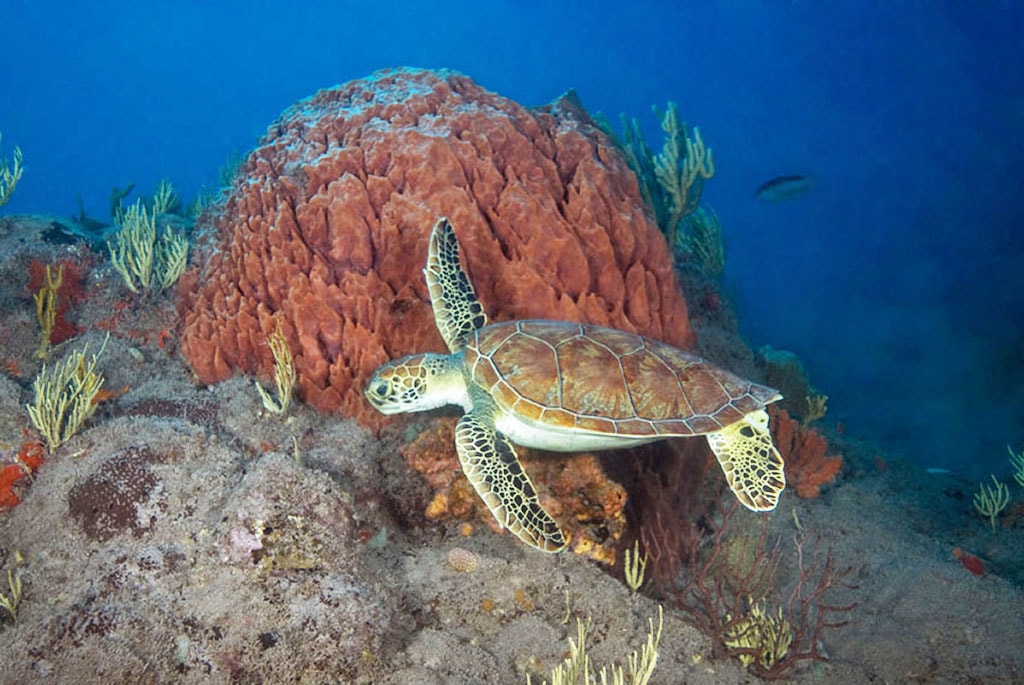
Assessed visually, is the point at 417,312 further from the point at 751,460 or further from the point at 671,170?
the point at 671,170

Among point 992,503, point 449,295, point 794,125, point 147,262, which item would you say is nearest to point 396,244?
point 449,295

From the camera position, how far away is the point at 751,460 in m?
3.52

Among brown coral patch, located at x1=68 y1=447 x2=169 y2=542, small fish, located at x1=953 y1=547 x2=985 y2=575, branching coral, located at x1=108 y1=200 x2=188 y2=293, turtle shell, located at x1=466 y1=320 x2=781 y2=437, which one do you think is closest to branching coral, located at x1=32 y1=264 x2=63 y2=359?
branching coral, located at x1=108 y1=200 x2=188 y2=293

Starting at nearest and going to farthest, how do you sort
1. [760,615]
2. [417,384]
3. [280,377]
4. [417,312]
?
[760,615], [417,384], [280,377], [417,312]

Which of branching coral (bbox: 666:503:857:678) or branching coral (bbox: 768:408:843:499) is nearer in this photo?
branching coral (bbox: 666:503:857:678)

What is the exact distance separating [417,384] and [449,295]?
2.56 feet

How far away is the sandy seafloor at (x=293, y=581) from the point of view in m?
2.32

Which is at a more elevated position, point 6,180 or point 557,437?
point 6,180

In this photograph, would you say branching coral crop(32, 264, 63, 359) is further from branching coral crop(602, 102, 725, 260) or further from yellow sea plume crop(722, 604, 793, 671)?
branching coral crop(602, 102, 725, 260)

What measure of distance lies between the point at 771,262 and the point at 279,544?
42.7 m

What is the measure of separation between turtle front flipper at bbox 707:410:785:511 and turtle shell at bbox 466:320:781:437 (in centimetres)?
12

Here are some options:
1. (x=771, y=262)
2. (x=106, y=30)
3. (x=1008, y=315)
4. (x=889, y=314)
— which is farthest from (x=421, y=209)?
(x=106, y=30)

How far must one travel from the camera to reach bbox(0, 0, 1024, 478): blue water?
17484mm

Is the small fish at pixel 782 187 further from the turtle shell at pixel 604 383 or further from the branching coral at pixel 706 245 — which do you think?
the turtle shell at pixel 604 383
